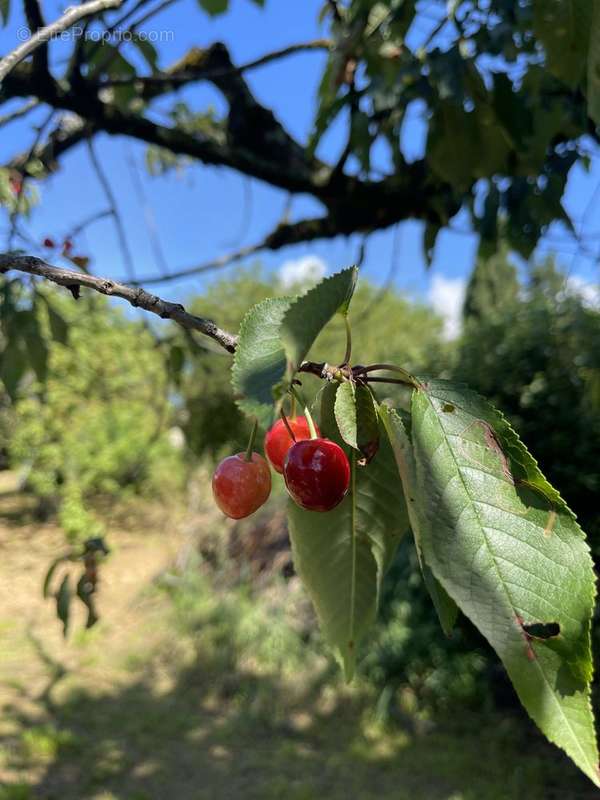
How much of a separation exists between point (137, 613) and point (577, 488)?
12.1 feet

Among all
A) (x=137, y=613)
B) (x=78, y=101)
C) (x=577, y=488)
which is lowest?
(x=577, y=488)

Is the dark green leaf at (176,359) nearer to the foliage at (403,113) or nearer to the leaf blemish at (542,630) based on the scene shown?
the foliage at (403,113)

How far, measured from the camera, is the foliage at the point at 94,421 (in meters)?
Answer: 7.18

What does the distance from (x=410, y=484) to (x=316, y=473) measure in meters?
0.08

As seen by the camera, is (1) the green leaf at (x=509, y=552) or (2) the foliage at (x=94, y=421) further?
(2) the foliage at (x=94, y=421)

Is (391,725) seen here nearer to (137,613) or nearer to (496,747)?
(496,747)

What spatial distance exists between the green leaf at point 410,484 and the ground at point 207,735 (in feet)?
9.33

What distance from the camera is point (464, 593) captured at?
50 cm

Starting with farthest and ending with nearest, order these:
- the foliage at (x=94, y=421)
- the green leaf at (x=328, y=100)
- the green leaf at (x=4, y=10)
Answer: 1. the foliage at (x=94, y=421)
2. the green leaf at (x=328, y=100)
3. the green leaf at (x=4, y=10)

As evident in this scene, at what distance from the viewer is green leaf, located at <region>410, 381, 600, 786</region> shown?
50cm

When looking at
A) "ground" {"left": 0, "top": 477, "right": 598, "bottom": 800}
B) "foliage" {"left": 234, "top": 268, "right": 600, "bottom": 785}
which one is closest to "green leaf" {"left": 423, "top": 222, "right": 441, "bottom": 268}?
"foliage" {"left": 234, "top": 268, "right": 600, "bottom": 785}

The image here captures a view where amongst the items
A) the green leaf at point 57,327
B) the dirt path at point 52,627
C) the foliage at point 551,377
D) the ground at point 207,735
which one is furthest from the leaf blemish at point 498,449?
the dirt path at point 52,627

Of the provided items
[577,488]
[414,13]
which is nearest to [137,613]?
[577,488]

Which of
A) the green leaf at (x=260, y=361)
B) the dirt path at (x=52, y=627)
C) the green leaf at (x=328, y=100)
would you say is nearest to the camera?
the green leaf at (x=260, y=361)
